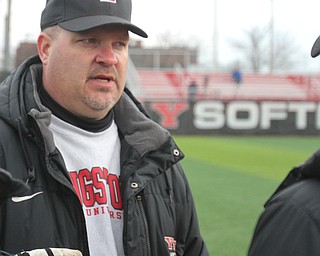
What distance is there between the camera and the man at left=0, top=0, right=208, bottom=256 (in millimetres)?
2465

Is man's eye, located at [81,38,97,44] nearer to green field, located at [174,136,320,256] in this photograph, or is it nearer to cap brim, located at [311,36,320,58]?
cap brim, located at [311,36,320,58]

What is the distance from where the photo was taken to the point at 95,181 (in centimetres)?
266

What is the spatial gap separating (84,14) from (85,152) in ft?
1.92

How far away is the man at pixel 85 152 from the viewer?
246 cm

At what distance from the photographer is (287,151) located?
1789 centimetres

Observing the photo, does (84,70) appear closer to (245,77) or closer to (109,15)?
(109,15)

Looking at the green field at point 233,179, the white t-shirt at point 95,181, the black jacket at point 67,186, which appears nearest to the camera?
the black jacket at point 67,186

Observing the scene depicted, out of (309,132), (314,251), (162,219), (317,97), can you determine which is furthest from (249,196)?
(317,97)

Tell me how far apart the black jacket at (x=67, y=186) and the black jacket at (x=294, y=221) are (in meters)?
0.87

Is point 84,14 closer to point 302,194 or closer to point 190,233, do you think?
point 190,233

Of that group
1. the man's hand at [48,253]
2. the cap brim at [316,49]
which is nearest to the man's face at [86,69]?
the man's hand at [48,253]

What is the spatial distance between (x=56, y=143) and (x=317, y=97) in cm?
3061

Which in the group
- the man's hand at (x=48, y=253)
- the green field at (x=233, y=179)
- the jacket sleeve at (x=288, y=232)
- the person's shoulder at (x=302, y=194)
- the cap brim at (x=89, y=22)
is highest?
the cap brim at (x=89, y=22)

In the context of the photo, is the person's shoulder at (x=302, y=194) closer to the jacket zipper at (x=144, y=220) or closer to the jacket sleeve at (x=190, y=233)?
the jacket zipper at (x=144, y=220)
